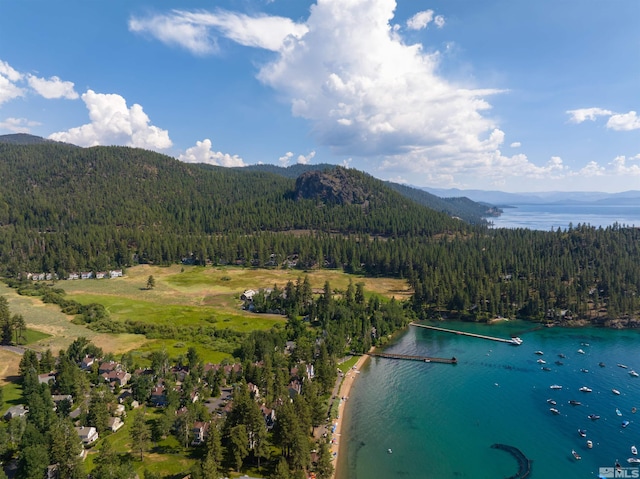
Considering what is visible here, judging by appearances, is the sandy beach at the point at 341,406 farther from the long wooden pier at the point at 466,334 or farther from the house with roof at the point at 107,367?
the house with roof at the point at 107,367

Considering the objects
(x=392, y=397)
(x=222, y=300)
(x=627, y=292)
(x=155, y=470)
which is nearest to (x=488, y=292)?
(x=627, y=292)

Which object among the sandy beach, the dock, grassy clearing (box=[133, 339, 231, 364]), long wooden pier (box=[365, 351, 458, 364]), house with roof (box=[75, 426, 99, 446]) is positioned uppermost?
grassy clearing (box=[133, 339, 231, 364])

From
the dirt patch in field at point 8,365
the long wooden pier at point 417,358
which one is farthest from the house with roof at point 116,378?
the long wooden pier at point 417,358

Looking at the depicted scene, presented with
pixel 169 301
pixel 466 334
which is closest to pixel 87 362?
pixel 169 301

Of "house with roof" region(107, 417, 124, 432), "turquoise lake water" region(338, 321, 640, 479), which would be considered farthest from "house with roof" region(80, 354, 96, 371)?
"turquoise lake water" region(338, 321, 640, 479)

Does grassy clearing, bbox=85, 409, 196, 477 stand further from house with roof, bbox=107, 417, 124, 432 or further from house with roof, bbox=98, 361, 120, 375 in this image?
house with roof, bbox=98, 361, 120, 375
